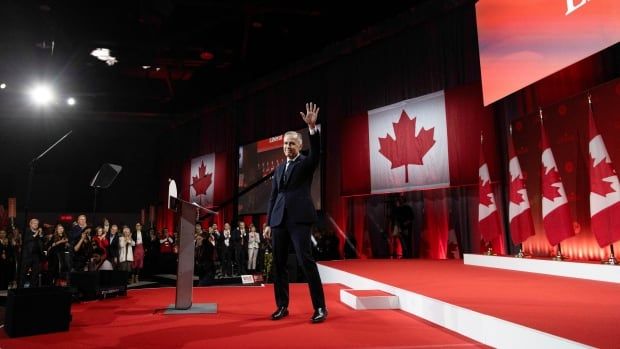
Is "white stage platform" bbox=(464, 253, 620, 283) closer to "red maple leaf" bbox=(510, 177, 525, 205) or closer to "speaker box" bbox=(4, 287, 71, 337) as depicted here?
"red maple leaf" bbox=(510, 177, 525, 205)

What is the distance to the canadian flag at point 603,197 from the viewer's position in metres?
3.69

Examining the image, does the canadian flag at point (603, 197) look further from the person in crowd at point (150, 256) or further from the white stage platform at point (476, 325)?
the person in crowd at point (150, 256)

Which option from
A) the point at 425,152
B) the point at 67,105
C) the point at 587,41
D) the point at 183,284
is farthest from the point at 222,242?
the point at 67,105

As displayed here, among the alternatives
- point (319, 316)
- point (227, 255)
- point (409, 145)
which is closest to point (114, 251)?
point (227, 255)

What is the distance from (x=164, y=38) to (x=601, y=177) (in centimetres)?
828

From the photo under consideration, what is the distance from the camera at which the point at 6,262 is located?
22.9 feet

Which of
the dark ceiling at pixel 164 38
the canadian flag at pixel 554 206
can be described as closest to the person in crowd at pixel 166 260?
the dark ceiling at pixel 164 38

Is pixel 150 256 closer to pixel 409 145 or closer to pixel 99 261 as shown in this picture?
pixel 99 261

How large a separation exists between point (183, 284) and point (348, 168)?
5835mm

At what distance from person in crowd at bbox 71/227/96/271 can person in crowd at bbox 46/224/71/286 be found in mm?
359

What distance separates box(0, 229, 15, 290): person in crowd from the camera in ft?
22.6

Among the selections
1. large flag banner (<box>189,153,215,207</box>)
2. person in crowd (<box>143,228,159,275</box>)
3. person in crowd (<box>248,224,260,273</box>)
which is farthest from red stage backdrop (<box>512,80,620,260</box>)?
large flag banner (<box>189,153,215,207</box>)

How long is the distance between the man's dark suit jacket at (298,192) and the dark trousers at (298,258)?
53mm

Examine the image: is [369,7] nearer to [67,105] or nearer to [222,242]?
[222,242]
